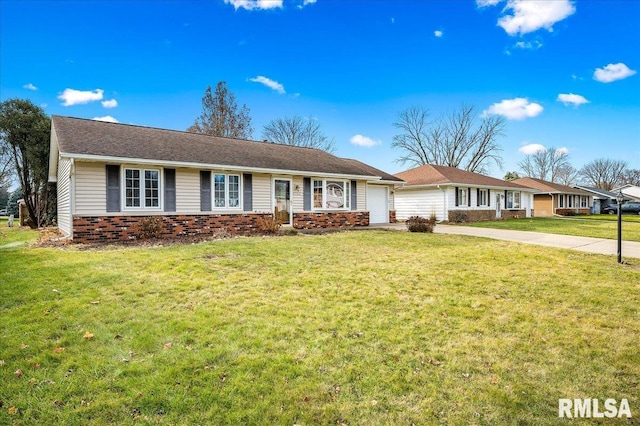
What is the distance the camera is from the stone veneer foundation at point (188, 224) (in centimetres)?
1096

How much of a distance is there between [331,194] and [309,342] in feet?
43.7

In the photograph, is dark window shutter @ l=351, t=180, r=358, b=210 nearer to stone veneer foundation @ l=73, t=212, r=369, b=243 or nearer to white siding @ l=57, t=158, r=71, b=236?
stone veneer foundation @ l=73, t=212, r=369, b=243

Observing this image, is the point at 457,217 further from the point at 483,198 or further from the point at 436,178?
the point at 483,198

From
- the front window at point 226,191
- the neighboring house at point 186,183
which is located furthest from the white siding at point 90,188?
the front window at point 226,191

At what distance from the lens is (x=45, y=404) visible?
2.78m

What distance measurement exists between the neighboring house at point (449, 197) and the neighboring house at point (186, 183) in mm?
7960

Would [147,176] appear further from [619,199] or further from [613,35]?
[613,35]

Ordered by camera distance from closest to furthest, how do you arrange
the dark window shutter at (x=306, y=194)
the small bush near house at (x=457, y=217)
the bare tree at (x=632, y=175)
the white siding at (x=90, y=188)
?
the white siding at (x=90, y=188)
the dark window shutter at (x=306, y=194)
the small bush near house at (x=457, y=217)
the bare tree at (x=632, y=175)

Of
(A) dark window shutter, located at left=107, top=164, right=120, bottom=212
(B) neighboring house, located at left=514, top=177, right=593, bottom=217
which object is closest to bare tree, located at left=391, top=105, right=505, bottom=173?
(B) neighboring house, located at left=514, top=177, right=593, bottom=217

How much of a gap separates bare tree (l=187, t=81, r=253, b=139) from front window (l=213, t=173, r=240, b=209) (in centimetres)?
2067

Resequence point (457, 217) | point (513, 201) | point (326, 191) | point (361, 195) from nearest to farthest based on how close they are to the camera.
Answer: point (326, 191), point (361, 195), point (457, 217), point (513, 201)

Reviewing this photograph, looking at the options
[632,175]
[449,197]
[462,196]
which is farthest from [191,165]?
[632,175]

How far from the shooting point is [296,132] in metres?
40.9

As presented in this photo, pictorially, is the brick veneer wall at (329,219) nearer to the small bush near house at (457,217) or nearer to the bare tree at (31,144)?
the small bush near house at (457,217)
